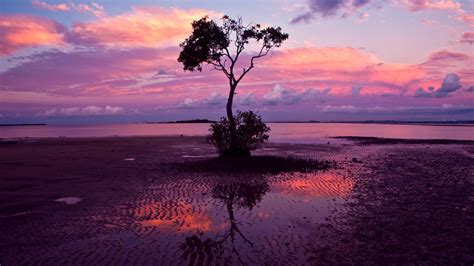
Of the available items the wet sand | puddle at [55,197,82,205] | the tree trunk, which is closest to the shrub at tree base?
the tree trunk

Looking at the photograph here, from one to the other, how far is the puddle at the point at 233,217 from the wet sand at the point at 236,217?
5cm

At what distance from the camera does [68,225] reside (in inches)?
520

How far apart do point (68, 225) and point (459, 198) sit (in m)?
17.2

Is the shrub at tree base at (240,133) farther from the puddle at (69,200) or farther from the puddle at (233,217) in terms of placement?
the puddle at (69,200)

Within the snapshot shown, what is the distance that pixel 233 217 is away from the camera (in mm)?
14203

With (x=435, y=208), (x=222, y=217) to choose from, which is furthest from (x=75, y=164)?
(x=435, y=208)

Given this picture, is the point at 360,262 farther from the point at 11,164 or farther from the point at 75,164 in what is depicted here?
the point at 11,164

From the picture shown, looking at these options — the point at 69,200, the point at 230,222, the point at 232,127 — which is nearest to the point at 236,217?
the point at 230,222

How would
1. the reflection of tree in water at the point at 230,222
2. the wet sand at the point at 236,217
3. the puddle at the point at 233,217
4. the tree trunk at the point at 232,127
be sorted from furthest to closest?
1. the tree trunk at the point at 232,127
2. the puddle at the point at 233,217
3. the wet sand at the point at 236,217
4. the reflection of tree in water at the point at 230,222

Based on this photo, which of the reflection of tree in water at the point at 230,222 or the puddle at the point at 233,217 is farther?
the puddle at the point at 233,217

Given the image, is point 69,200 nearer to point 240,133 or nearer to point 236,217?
point 236,217

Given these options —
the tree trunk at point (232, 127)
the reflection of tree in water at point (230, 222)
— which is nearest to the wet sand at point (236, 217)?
the reflection of tree in water at point (230, 222)

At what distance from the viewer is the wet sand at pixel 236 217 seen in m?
10.2

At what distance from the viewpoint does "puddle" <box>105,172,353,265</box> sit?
34.0ft
